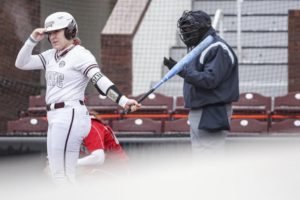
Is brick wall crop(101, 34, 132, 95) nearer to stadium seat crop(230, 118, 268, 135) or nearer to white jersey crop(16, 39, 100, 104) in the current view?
stadium seat crop(230, 118, 268, 135)

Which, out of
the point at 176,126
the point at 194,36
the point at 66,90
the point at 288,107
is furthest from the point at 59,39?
the point at 288,107

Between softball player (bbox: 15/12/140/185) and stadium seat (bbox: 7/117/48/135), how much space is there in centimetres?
403

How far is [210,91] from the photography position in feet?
18.9

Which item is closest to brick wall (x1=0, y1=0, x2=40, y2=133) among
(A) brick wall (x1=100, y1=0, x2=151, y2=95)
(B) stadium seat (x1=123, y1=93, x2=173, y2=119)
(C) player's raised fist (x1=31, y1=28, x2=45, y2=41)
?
(A) brick wall (x1=100, y1=0, x2=151, y2=95)

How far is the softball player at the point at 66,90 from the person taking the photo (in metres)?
5.84

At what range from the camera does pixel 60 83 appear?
19.4 feet

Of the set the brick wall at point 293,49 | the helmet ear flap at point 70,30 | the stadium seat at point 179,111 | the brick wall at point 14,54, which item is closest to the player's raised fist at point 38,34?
the helmet ear flap at point 70,30

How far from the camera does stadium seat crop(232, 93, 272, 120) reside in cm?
1014

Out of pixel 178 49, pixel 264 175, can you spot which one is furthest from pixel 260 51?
pixel 264 175

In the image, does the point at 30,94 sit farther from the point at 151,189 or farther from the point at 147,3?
the point at 151,189

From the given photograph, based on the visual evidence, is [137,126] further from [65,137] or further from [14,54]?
[65,137]

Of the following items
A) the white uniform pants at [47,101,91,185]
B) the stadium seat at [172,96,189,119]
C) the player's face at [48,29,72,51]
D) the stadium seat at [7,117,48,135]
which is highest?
the player's face at [48,29,72,51]

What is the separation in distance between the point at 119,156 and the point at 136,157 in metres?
1.20

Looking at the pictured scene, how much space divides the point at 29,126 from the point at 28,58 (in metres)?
4.05
